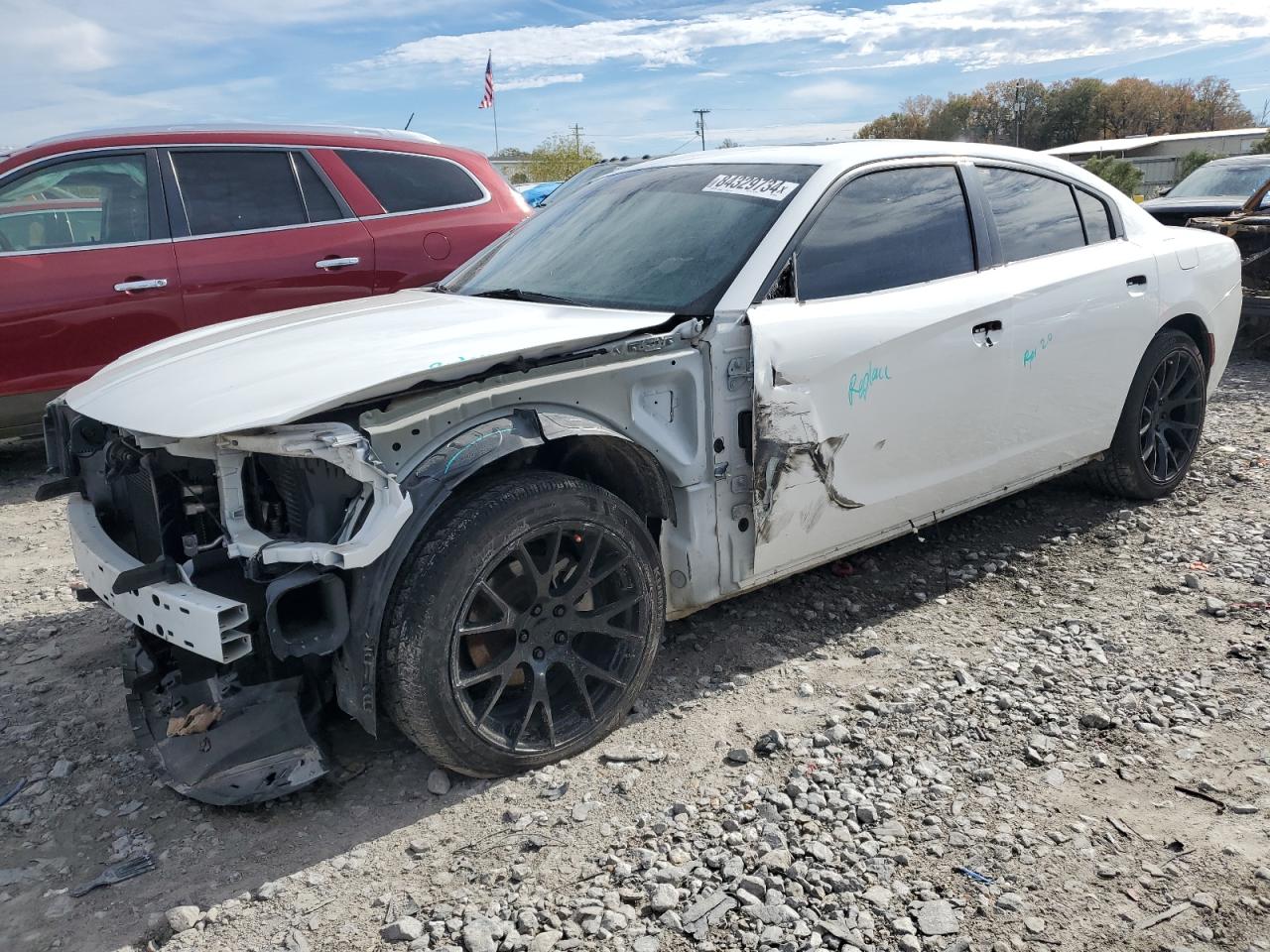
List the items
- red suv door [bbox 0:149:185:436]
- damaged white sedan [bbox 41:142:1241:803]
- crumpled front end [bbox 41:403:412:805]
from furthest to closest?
1. red suv door [bbox 0:149:185:436]
2. damaged white sedan [bbox 41:142:1241:803]
3. crumpled front end [bbox 41:403:412:805]

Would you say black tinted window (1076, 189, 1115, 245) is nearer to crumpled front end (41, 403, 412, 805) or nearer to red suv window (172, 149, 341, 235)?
crumpled front end (41, 403, 412, 805)

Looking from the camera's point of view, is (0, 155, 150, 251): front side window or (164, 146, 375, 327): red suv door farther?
(164, 146, 375, 327): red suv door

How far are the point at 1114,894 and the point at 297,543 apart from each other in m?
2.12

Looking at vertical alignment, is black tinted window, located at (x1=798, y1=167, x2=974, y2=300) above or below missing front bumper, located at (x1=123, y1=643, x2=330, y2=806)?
above

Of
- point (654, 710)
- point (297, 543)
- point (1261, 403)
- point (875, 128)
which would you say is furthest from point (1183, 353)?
point (875, 128)

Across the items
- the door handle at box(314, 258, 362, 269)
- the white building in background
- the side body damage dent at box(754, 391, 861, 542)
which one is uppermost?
the white building in background

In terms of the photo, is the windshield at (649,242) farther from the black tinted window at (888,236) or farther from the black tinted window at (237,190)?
the black tinted window at (237,190)

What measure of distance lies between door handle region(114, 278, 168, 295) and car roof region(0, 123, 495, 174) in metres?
0.77

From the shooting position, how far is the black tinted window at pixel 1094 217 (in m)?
4.40

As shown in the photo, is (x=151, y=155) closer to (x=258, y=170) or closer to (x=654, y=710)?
(x=258, y=170)

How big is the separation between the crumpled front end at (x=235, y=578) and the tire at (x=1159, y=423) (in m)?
3.63

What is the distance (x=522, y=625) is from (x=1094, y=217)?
3.28 m

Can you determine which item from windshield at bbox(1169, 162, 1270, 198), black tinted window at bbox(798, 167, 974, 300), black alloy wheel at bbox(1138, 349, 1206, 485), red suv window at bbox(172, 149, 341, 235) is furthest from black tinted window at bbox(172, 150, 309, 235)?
→ windshield at bbox(1169, 162, 1270, 198)

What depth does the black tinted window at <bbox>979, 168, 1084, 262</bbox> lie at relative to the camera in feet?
13.1
